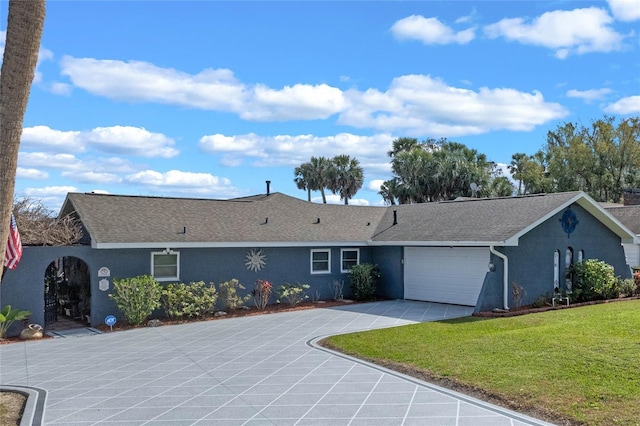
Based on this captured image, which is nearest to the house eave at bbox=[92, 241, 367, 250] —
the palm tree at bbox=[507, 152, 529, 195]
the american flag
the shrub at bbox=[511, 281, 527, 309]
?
the american flag

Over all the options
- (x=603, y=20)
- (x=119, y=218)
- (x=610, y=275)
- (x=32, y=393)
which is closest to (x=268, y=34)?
(x=119, y=218)

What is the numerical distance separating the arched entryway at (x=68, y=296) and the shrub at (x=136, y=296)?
1.46 m

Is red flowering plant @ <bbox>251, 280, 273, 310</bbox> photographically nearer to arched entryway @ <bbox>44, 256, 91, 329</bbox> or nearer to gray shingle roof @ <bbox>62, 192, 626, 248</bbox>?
gray shingle roof @ <bbox>62, 192, 626, 248</bbox>

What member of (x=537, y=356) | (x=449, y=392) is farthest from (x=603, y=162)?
(x=449, y=392)

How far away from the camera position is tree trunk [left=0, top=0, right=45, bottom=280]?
5680 mm

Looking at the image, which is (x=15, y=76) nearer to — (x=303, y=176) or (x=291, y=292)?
(x=291, y=292)

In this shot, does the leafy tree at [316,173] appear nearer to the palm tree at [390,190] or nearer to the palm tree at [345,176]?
the palm tree at [345,176]

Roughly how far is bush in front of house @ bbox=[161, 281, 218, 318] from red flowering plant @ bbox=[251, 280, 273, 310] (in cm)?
163

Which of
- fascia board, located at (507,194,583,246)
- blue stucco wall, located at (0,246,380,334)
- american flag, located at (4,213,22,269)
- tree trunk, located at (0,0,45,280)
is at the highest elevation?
tree trunk, located at (0,0,45,280)

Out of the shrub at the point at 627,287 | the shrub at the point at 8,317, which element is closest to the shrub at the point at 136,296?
the shrub at the point at 8,317

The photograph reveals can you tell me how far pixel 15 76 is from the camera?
578cm

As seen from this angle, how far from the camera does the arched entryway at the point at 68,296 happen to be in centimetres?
1530

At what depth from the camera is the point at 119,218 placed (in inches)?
627

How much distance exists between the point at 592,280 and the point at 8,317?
1762 cm
